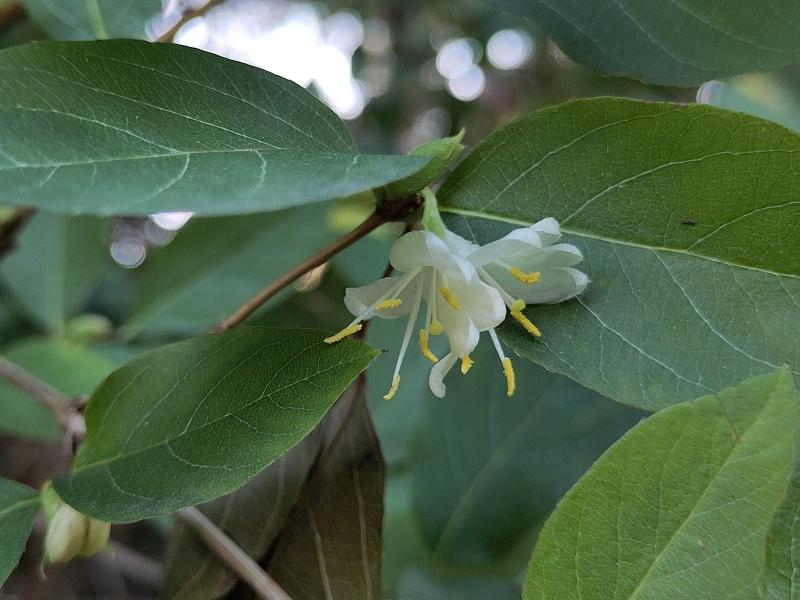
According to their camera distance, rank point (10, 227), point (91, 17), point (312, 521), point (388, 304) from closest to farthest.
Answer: point (388, 304) < point (312, 521) < point (91, 17) < point (10, 227)

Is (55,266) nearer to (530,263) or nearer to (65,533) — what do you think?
(65,533)

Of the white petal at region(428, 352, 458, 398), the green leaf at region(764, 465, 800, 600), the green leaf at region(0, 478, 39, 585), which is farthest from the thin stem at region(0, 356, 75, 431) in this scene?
the green leaf at region(764, 465, 800, 600)

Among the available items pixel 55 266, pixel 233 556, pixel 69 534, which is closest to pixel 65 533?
pixel 69 534

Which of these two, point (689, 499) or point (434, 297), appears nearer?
point (689, 499)

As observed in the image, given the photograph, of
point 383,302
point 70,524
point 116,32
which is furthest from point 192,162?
point 116,32

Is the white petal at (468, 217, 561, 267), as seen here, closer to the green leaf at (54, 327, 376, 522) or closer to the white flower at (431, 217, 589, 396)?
the white flower at (431, 217, 589, 396)

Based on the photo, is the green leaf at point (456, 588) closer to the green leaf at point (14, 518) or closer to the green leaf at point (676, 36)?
the green leaf at point (14, 518)

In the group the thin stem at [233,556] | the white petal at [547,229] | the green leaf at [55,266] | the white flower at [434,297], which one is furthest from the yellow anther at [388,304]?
the green leaf at [55,266]

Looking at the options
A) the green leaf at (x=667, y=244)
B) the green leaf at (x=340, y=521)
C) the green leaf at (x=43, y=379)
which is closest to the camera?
the green leaf at (x=667, y=244)
